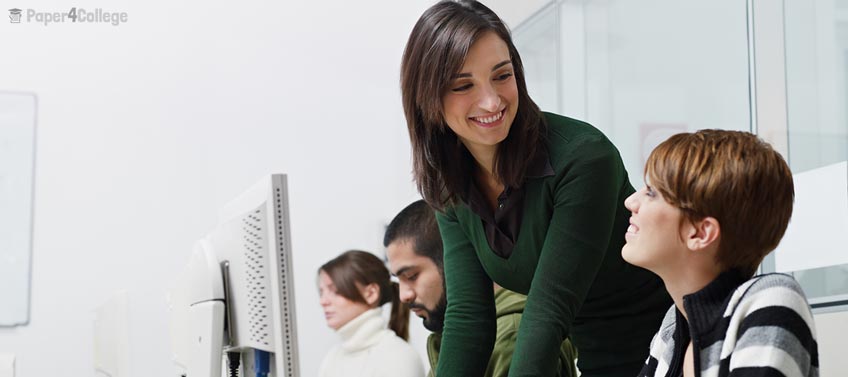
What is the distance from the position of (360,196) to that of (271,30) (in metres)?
0.87

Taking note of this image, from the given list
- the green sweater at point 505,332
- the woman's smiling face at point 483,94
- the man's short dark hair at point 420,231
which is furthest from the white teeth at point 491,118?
the man's short dark hair at point 420,231

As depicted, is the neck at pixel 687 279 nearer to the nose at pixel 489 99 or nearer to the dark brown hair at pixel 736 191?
the dark brown hair at pixel 736 191

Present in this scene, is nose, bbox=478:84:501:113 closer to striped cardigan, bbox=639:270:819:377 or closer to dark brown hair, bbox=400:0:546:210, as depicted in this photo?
dark brown hair, bbox=400:0:546:210

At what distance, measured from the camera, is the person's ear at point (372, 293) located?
3.31 metres

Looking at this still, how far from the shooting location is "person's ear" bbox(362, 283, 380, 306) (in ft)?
10.8

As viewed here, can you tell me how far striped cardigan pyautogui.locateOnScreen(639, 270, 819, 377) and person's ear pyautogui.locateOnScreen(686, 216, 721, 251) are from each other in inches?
1.6

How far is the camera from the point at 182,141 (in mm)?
4125

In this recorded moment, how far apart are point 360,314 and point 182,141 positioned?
4.48ft

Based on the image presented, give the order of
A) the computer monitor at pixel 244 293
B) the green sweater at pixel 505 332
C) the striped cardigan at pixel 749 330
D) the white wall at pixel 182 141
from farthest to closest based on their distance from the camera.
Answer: the white wall at pixel 182 141, the green sweater at pixel 505 332, the computer monitor at pixel 244 293, the striped cardigan at pixel 749 330

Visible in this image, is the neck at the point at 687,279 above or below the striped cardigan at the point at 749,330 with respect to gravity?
above

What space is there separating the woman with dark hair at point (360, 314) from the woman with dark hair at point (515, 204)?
5.07 ft

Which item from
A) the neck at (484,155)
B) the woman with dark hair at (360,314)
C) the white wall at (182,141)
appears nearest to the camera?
the neck at (484,155)

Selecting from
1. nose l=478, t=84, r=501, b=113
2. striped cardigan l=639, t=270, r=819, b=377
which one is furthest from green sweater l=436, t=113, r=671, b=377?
striped cardigan l=639, t=270, r=819, b=377

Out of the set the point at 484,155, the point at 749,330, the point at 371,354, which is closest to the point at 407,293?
the point at 371,354
